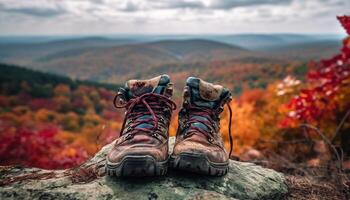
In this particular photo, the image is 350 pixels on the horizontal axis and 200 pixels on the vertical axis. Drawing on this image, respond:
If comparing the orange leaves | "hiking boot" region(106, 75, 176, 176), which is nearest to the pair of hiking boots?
"hiking boot" region(106, 75, 176, 176)

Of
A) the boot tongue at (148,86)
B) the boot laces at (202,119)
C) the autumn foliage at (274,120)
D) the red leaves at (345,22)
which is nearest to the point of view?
the boot laces at (202,119)

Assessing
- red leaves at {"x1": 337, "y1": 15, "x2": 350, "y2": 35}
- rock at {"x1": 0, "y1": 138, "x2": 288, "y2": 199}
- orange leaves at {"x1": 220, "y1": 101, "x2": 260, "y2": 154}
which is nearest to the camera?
rock at {"x1": 0, "y1": 138, "x2": 288, "y2": 199}

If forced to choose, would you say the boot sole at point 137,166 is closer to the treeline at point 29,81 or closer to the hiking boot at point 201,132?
the hiking boot at point 201,132

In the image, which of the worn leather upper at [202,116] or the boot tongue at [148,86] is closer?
the worn leather upper at [202,116]

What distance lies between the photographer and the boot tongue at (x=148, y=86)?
8.55 ft

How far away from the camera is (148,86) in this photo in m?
2.61

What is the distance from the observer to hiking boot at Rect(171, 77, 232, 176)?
2.20m

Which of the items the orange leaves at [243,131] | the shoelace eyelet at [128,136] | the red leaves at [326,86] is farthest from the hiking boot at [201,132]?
the orange leaves at [243,131]

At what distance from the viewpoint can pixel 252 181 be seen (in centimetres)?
247

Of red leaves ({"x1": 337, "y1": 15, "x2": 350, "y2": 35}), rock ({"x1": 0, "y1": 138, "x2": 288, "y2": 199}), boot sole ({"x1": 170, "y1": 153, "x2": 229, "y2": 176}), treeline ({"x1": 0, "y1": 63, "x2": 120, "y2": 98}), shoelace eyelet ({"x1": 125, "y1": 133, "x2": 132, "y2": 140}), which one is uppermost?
red leaves ({"x1": 337, "y1": 15, "x2": 350, "y2": 35})

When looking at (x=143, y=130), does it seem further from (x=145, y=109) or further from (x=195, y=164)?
(x=195, y=164)

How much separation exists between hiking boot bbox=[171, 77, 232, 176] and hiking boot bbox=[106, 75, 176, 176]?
0.11 m

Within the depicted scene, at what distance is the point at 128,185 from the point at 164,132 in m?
0.52

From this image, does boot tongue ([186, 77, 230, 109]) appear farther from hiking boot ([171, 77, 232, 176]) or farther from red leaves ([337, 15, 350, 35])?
red leaves ([337, 15, 350, 35])
